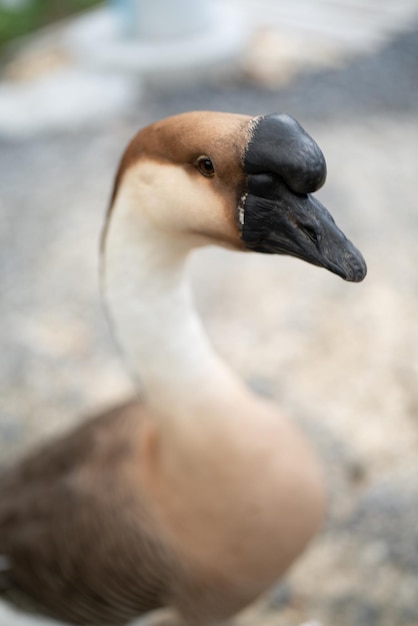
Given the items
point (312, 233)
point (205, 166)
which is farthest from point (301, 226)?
point (205, 166)

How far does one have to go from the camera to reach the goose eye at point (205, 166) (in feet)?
2.55

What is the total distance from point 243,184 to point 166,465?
0.57 m

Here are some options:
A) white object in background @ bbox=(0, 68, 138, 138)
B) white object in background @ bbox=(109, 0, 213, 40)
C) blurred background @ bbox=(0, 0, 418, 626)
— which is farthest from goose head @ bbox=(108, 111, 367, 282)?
white object in background @ bbox=(109, 0, 213, 40)

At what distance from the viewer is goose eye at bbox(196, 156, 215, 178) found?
0.78 metres

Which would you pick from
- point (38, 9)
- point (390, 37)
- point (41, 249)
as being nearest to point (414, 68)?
point (390, 37)

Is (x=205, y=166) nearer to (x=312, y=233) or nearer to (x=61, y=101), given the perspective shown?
(x=312, y=233)

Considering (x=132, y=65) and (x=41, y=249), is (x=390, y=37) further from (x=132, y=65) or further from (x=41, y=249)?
(x=41, y=249)

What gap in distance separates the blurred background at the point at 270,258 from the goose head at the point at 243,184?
3.12ft

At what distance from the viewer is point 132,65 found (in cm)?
360

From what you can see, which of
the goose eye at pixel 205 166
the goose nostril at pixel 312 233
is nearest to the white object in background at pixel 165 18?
the goose eye at pixel 205 166

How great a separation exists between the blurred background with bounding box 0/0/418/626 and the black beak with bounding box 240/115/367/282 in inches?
38.9

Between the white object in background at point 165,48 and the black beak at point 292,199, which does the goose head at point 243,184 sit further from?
the white object in background at point 165,48

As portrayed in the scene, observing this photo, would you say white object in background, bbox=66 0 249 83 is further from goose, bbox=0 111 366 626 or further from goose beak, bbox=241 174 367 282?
goose beak, bbox=241 174 367 282

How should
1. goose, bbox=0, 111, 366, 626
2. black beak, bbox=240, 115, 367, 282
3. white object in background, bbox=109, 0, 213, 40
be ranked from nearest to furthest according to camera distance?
black beak, bbox=240, 115, 367, 282, goose, bbox=0, 111, 366, 626, white object in background, bbox=109, 0, 213, 40
